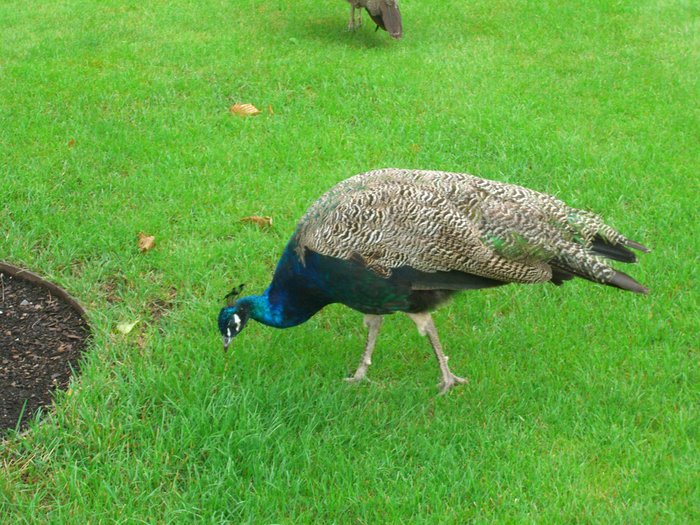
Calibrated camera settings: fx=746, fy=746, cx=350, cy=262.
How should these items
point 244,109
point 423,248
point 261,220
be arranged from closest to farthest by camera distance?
1. point 423,248
2. point 261,220
3. point 244,109

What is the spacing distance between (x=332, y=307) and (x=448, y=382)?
3.24 ft

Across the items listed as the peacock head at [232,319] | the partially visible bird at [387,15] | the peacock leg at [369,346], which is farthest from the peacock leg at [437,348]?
the partially visible bird at [387,15]

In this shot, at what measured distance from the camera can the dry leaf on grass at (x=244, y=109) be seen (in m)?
6.42

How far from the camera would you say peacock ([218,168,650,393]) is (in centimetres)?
344

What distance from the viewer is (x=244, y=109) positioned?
6441mm

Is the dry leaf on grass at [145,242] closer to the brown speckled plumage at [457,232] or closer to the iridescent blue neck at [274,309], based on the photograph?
the iridescent blue neck at [274,309]

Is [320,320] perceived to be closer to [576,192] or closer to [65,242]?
[65,242]

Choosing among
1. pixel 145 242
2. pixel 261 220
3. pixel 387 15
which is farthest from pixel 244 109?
pixel 387 15

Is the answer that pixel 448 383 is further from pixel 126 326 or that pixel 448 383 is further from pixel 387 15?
pixel 387 15

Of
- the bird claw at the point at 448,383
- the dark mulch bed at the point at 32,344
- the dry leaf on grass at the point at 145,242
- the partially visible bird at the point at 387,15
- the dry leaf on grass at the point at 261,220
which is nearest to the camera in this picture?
the dark mulch bed at the point at 32,344

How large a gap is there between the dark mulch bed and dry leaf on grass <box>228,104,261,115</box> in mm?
2626

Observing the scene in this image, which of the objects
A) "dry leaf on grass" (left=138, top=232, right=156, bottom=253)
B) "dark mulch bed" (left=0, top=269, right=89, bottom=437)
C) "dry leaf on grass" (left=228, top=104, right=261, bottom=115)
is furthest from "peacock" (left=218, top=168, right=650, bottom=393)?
"dry leaf on grass" (left=228, top=104, right=261, bottom=115)

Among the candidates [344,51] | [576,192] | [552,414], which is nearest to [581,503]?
[552,414]

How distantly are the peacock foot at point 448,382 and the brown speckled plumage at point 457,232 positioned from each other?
628mm
